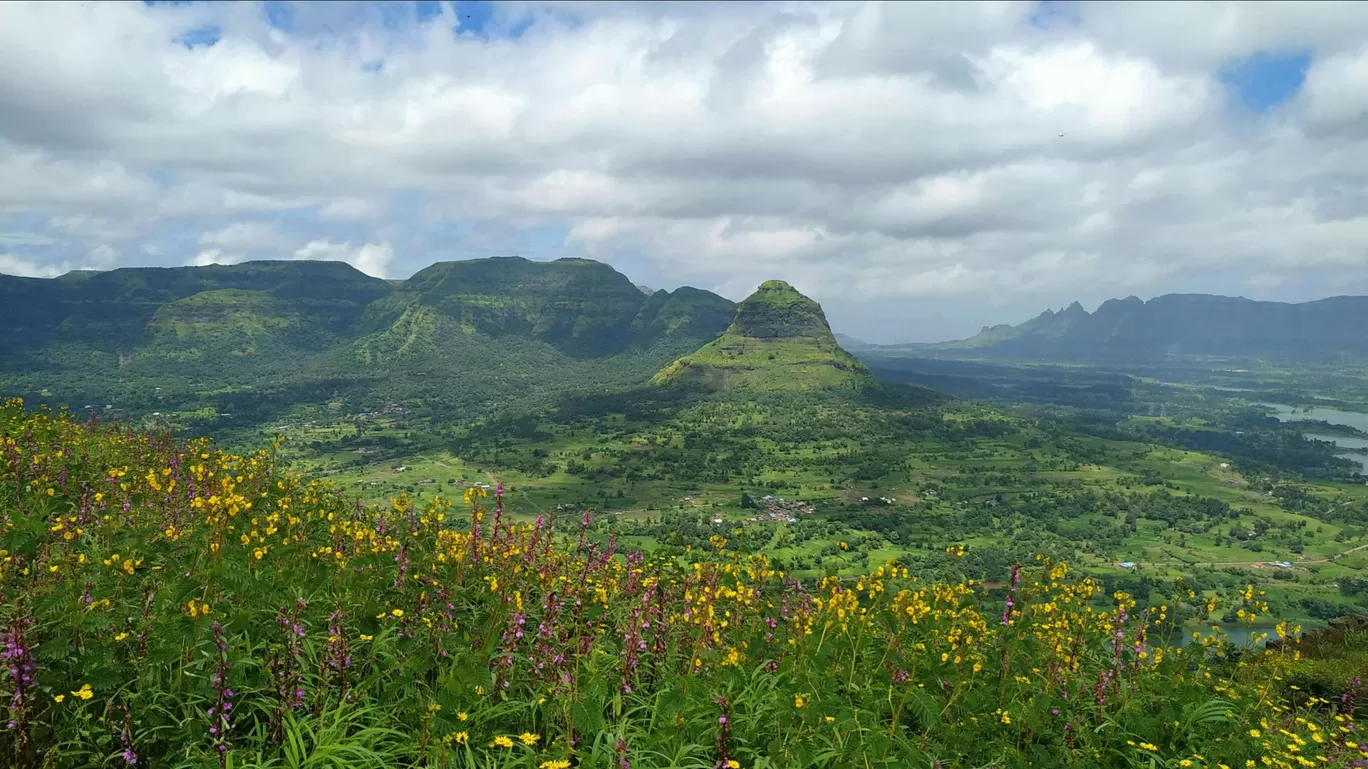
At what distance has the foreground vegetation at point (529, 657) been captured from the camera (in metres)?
4.89

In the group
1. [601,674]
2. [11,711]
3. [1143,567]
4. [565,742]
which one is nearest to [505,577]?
[601,674]

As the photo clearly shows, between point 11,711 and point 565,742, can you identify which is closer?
point 11,711

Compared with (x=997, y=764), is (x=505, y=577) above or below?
above

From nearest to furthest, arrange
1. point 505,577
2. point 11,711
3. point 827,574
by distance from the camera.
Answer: point 11,711 → point 505,577 → point 827,574

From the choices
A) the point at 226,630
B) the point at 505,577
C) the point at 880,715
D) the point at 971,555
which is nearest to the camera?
the point at 226,630

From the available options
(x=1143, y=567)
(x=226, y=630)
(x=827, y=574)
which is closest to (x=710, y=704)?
(x=827, y=574)

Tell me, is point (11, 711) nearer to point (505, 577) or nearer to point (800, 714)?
point (505, 577)

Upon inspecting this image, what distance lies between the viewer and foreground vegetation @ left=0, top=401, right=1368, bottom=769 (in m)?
4.89

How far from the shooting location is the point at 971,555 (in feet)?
405

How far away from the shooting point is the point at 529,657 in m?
6.23

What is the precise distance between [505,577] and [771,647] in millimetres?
3177

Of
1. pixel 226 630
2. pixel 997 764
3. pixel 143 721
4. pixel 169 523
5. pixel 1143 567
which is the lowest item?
pixel 1143 567

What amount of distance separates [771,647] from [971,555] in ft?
431

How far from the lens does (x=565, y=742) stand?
16.5 feet
